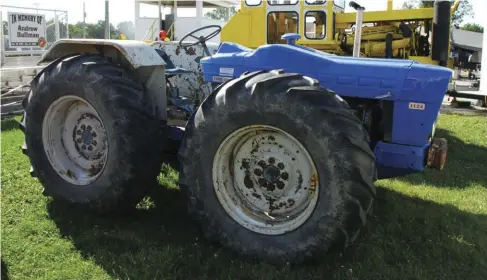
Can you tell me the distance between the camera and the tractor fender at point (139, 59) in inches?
151

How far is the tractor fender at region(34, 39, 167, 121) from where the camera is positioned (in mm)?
3824

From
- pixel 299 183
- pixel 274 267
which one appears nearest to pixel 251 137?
pixel 299 183

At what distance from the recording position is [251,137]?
3238 mm

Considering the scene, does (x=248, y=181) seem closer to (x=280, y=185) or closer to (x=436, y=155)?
(x=280, y=185)

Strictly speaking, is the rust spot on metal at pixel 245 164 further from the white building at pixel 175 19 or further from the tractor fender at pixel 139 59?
the white building at pixel 175 19

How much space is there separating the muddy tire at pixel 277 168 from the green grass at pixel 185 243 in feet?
0.75

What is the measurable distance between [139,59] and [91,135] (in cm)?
78

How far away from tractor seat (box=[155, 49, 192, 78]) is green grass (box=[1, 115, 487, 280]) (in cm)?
113

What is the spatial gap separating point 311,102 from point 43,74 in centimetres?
245

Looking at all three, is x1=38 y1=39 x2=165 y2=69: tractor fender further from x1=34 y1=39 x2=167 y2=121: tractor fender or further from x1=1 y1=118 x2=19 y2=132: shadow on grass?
x1=1 y1=118 x2=19 y2=132: shadow on grass

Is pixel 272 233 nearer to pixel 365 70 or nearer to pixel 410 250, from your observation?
pixel 410 250

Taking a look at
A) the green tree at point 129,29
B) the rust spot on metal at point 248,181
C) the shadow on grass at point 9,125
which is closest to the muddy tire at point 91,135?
the rust spot on metal at point 248,181

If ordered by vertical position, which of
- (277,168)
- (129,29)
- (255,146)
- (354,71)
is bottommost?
(277,168)

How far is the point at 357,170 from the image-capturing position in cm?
273
